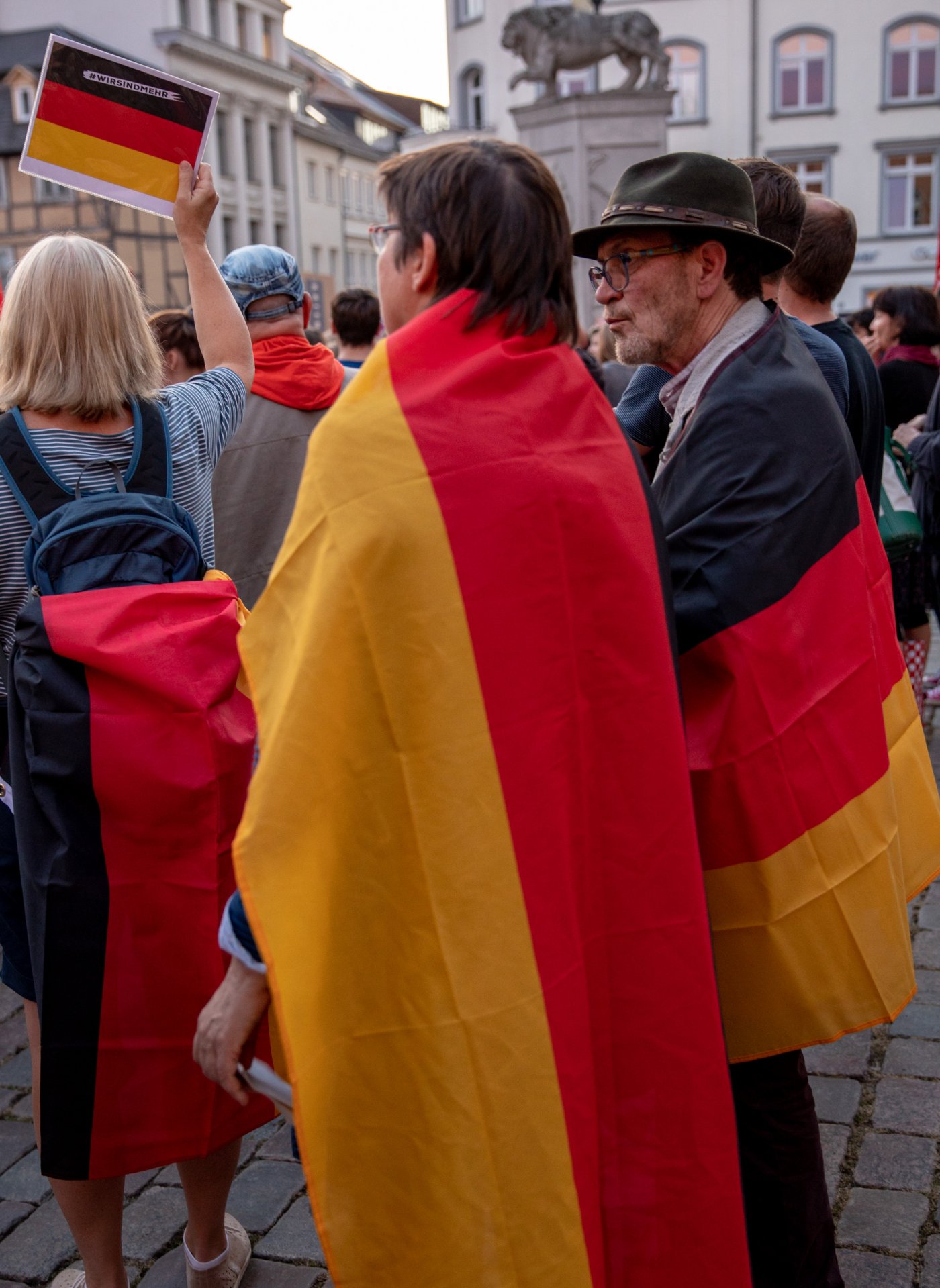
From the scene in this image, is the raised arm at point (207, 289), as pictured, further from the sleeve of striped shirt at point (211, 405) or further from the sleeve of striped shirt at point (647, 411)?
the sleeve of striped shirt at point (647, 411)

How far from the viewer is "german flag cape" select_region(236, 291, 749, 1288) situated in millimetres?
1696

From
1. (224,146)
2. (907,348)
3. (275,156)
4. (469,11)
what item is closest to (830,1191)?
(907,348)

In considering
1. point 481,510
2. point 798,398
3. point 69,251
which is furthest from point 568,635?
point 69,251

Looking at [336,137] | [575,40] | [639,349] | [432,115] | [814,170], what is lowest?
[639,349]

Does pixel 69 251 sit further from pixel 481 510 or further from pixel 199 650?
pixel 481 510

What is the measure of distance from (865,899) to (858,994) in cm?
16

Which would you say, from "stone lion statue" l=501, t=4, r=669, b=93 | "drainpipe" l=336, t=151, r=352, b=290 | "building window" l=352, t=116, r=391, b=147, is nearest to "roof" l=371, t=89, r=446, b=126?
"building window" l=352, t=116, r=391, b=147

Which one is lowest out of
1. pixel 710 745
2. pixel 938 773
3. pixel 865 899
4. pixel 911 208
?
pixel 938 773

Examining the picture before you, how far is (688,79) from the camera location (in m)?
36.9

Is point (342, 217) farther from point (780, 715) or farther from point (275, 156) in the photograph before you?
point (780, 715)

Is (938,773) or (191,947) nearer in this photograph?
(191,947)

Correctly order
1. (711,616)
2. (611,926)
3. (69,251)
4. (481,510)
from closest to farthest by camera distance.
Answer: (481,510)
(611,926)
(711,616)
(69,251)

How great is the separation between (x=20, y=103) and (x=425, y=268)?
49427 millimetres

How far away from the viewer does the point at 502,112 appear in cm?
3759
